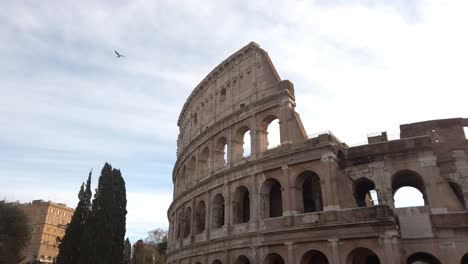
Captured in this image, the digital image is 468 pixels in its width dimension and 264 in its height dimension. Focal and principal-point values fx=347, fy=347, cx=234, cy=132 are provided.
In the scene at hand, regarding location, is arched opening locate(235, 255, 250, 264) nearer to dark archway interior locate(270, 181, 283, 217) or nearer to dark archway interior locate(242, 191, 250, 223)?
dark archway interior locate(242, 191, 250, 223)

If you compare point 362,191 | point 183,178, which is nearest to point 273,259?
point 362,191

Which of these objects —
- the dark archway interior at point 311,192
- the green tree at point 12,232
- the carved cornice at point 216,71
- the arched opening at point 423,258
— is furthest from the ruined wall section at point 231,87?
the green tree at point 12,232

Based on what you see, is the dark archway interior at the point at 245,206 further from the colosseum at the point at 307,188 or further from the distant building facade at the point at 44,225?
the distant building facade at the point at 44,225

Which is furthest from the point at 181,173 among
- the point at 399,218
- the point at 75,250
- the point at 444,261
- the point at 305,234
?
the point at 444,261

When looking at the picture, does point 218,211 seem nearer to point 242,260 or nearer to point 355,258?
point 242,260

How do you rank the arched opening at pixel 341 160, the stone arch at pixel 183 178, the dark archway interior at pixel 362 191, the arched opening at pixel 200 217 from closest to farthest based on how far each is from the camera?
the arched opening at pixel 341 160 → the dark archway interior at pixel 362 191 → the arched opening at pixel 200 217 → the stone arch at pixel 183 178
